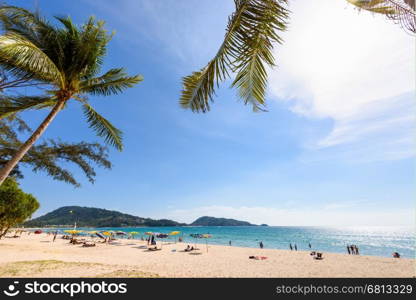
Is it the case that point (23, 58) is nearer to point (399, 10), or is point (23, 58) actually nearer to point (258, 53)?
point (258, 53)

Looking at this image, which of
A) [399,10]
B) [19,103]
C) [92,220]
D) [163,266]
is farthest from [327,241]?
[92,220]

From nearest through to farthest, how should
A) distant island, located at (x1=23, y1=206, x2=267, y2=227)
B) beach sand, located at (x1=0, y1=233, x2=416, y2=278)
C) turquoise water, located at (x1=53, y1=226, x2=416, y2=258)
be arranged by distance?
1. beach sand, located at (x1=0, y1=233, x2=416, y2=278)
2. turquoise water, located at (x1=53, y1=226, x2=416, y2=258)
3. distant island, located at (x1=23, y1=206, x2=267, y2=227)

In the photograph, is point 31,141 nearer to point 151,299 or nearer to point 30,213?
point 151,299

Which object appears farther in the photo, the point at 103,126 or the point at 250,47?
the point at 103,126

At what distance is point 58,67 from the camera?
16.4ft

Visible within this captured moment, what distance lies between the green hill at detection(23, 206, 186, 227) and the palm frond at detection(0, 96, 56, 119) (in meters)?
181

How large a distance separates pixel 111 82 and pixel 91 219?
680ft

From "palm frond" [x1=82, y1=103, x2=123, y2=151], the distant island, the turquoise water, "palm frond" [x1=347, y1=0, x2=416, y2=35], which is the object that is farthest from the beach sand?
the distant island

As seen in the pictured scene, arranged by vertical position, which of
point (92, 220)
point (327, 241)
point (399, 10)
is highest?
point (399, 10)

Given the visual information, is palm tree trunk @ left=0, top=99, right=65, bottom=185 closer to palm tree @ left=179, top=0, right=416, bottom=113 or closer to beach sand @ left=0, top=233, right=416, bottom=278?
palm tree @ left=179, top=0, right=416, bottom=113

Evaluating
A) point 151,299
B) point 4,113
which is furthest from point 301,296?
point 4,113

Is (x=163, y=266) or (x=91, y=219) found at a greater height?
(x=91, y=219)

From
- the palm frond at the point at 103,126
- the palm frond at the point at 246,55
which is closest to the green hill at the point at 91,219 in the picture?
the palm frond at the point at 103,126

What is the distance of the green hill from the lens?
523 feet
